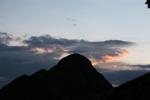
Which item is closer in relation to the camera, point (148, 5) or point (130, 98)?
point (130, 98)

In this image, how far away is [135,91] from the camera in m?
44.5

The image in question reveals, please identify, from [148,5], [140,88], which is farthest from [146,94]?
[148,5]

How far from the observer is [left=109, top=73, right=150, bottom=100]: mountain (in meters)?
44.2

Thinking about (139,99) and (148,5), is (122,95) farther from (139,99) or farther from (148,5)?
(148,5)

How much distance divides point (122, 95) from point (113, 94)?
3.47ft

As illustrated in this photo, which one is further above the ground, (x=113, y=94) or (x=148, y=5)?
(x=148, y=5)

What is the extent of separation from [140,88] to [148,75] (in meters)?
1.85

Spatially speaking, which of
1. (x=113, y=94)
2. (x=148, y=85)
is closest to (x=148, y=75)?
(x=148, y=85)

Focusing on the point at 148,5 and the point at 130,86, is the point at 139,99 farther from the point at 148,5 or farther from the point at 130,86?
the point at 148,5

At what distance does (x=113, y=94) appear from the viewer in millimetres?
44688

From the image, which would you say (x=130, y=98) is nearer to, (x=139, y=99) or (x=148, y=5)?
(x=139, y=99)

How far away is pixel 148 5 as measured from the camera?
5031 cm

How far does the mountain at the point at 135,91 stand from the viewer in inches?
1738

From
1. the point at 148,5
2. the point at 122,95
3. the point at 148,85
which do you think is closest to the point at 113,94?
the point at 122,95
